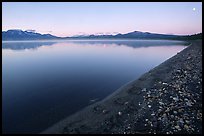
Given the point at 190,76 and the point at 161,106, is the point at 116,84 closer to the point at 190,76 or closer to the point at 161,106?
the point at 190,76

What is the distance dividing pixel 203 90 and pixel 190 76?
3963 mm

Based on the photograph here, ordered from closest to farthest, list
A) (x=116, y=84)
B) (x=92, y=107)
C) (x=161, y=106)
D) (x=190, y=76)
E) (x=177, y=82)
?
(x=161, y=106) → (x=92, y=107) → (x=177, y=82) → (x=190, y=76) → (x=116, y=84)

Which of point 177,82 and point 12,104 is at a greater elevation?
point 177,82

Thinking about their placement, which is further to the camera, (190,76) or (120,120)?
(190,76)

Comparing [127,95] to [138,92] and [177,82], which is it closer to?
[138,92]

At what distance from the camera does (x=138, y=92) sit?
14500 mm

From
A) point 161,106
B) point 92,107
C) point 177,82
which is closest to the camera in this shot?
point 161,106

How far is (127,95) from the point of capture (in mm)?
14289

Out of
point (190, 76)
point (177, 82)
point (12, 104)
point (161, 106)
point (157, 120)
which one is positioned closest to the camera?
point (157, 120)

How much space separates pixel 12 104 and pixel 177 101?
446 inches

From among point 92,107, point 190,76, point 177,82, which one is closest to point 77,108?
point 92,107

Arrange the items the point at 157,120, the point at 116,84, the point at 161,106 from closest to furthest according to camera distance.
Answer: the point at 157,120, the point at 161,106, the point at 116,84

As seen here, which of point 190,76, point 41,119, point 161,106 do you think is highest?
point 190,76

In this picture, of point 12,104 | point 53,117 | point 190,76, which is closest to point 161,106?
point 53,117
